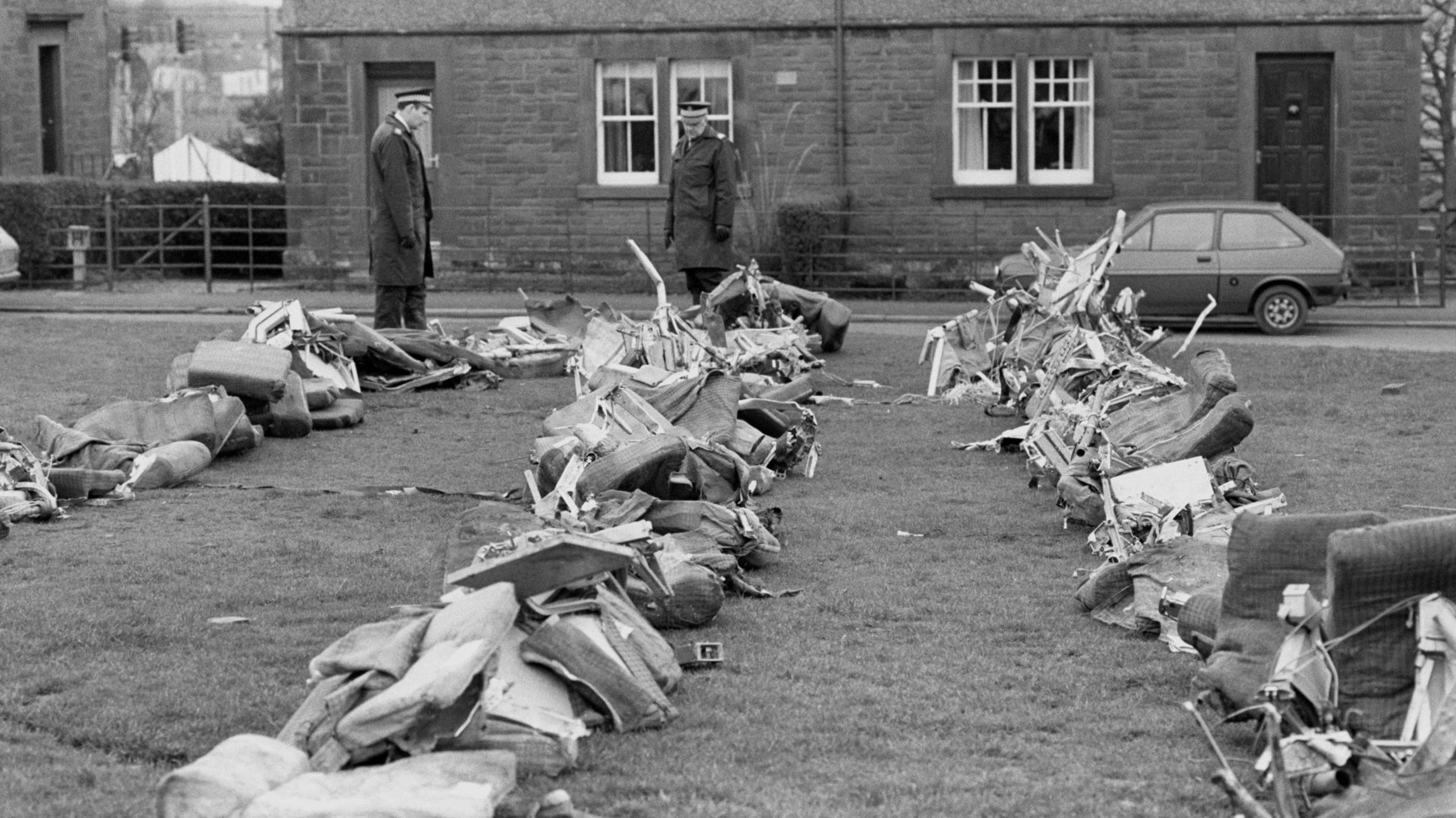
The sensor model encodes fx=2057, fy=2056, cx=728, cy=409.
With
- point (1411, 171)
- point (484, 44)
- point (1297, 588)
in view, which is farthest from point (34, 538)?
point (1411, 171)

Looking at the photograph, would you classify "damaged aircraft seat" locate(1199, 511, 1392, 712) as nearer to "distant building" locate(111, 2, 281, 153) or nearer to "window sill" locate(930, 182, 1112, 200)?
"window sill" locate(930, 182, 1112, 200)

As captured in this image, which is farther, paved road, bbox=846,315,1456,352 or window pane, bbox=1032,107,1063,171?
window pane, bbox=1032,107,1063,171

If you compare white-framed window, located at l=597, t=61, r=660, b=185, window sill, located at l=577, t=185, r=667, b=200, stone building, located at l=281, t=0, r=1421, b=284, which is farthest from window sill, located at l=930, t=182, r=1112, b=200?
white-framed window, located at l=597, t=61, r=660, b=185

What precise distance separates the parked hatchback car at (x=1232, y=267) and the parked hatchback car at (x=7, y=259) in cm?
1003

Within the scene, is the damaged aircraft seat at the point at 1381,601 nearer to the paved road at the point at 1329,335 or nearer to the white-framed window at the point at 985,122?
the paved road at the point at 1329,335

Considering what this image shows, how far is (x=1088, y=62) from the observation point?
2548 centimetres

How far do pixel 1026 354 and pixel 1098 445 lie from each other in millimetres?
4261

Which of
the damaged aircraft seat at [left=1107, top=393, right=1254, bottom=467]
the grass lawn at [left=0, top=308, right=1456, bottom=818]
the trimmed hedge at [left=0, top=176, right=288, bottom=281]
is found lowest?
the grass lawn at [left=0, top=308, right=1456, bottom=818]

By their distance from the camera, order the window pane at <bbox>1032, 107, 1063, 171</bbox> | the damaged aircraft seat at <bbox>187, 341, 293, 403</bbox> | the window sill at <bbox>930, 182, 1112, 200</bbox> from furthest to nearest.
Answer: the window pane at <bbox>1032, 107, 1063, 171</bbox>, the window sill at <bbox>930, 182, 1112, 200</bbox>, the damaged aircraft seat at <bbox>187, 341, 293, 403</bbox>

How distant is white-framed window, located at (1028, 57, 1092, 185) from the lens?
25609mm

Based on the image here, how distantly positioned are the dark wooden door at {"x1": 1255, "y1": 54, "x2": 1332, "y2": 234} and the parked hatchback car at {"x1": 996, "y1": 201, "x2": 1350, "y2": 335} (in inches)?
182

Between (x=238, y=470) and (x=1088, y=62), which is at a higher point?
(x=1088, y=62)

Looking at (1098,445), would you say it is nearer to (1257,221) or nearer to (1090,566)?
(1090,566)

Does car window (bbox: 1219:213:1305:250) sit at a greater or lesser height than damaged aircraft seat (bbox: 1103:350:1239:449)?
greater
